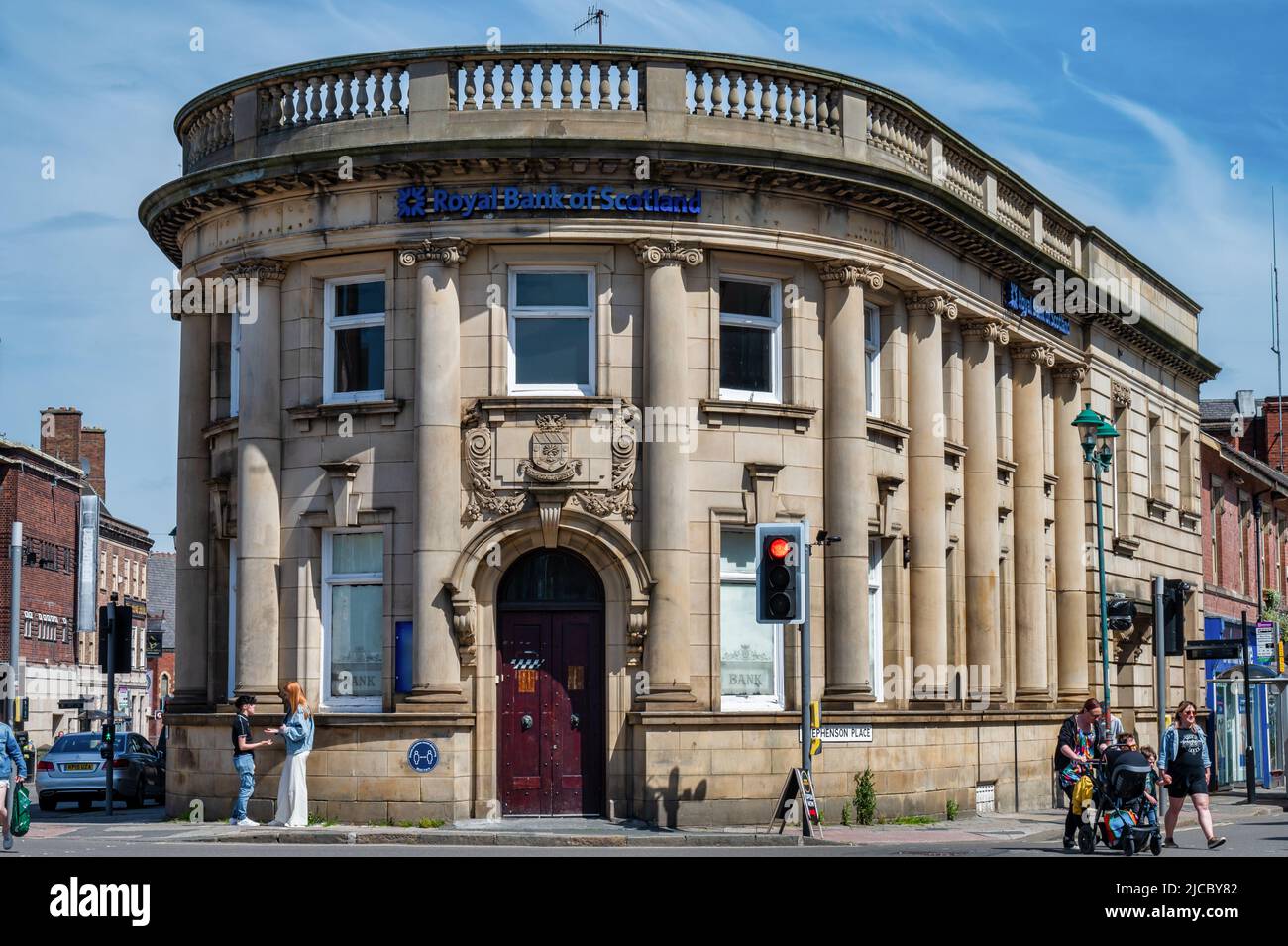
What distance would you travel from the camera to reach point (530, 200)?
25344 millimetres

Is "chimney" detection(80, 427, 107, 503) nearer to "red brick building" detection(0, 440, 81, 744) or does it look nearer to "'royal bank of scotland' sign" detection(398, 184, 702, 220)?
"red brick building" detection(0, 440, 81, 744)

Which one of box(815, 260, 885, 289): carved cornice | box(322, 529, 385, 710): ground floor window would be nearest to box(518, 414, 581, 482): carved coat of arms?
box(322, 529, 385, 710): ground floor window

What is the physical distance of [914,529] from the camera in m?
29.2

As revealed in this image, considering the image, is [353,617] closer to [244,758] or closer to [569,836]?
[244,758]

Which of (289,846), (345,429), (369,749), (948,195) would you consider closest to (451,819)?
(369,749)

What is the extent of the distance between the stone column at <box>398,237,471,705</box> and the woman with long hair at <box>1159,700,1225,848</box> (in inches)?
359

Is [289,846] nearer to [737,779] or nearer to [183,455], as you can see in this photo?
[737,779]

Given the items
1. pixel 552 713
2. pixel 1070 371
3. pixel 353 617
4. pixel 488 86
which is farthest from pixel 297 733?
pixel 1070 371

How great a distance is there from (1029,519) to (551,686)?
12.1 meters

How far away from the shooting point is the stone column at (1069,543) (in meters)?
35.5

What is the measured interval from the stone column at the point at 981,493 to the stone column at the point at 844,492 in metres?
4.89

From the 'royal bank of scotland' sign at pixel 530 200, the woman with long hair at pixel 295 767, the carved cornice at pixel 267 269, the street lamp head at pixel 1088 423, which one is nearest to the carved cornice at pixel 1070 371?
the street lamp head at pixel 1088 423

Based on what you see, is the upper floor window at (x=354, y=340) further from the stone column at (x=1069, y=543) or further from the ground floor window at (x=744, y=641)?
the stone column at (x=1069, y=543)

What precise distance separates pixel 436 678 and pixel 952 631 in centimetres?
969
